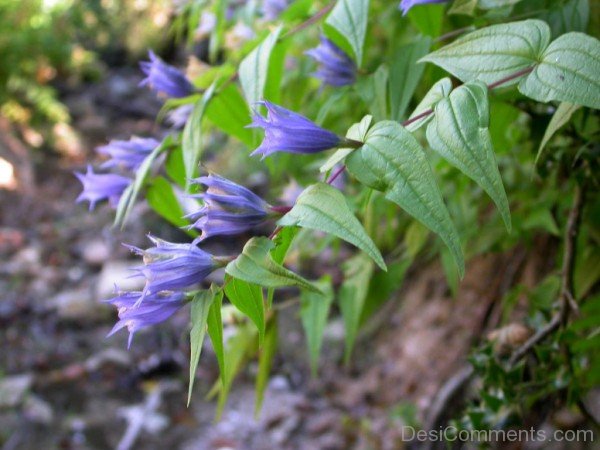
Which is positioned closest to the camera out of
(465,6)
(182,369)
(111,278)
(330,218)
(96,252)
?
(330,218)

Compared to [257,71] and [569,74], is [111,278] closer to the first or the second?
[257,71]

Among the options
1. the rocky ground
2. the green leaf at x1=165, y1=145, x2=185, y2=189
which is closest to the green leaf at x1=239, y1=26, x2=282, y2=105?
the green leaf at x1=165, y1=145, x2=185, y2=189

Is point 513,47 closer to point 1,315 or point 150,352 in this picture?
point 150,352

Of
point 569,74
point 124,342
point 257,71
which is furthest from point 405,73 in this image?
point 124,342

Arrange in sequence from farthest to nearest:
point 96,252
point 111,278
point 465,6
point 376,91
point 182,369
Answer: point 96,252
point 111,278
point 182,369
point 376,91
point 465,6

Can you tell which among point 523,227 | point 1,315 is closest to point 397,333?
point 523,227

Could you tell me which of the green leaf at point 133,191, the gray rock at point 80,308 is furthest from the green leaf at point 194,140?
the gray rock at point 80,308
